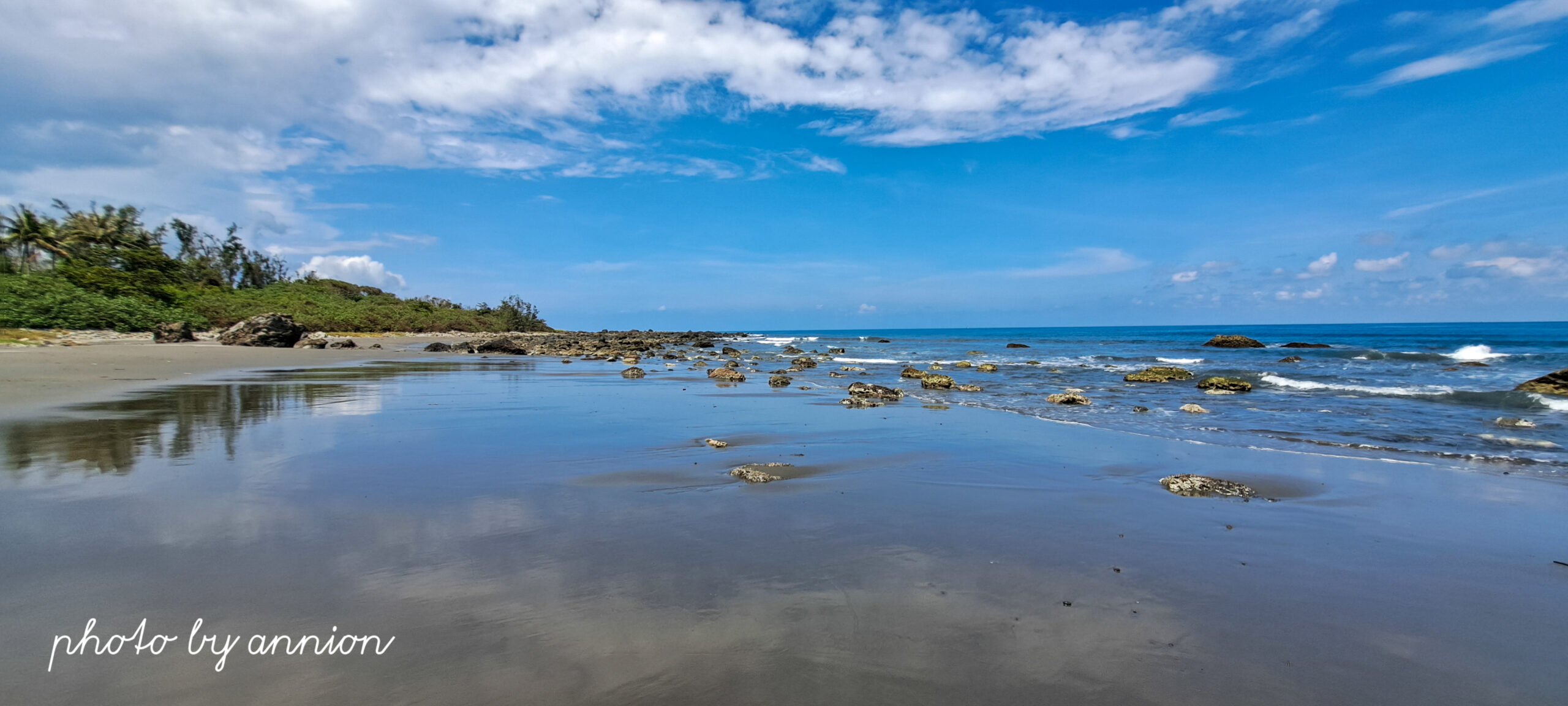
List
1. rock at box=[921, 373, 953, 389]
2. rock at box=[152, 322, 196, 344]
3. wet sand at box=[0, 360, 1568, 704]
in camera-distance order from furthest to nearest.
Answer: rock at box=[152, 322, 196, 344], rock at box=[921, 373, 953, 389], wet sand at box=[0, 360, 1568, 704]

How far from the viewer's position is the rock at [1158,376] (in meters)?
20.0

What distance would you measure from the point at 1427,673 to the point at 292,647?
5124mm

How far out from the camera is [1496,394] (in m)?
14.6

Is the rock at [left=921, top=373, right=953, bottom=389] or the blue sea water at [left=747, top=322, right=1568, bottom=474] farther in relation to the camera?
the rock at [left=921, top=373, right=953, bottom=389]

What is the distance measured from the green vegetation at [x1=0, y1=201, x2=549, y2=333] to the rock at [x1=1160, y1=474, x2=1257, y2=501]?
41377 mm

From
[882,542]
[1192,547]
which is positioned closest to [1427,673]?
[1192,547]

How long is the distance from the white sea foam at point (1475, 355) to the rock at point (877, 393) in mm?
28925

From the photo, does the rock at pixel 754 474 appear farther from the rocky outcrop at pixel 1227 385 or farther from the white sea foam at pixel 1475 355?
the white sea foam at pixel 1475 355

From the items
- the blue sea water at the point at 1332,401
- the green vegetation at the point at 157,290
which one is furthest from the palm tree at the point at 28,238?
the blue sea water at the point at 1332,401

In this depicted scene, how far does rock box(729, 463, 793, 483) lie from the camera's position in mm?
6422

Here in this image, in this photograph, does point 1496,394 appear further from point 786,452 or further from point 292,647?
point 292,647

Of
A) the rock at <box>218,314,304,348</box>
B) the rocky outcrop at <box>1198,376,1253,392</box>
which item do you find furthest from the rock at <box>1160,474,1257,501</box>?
the rock at <box>218,314,304,348</box>

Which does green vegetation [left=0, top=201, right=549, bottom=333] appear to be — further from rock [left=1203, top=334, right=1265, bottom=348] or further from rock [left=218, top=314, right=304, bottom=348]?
rock [left=1203, top=334, right=1265, bottom=348]

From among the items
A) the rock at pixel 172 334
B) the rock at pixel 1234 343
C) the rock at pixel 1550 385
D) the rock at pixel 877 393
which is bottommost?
the rock at pixel 877 393
